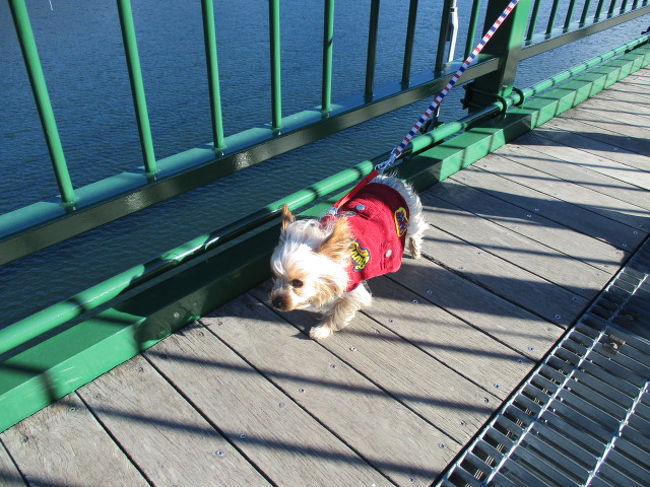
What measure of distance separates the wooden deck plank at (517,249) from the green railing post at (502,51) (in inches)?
49.2

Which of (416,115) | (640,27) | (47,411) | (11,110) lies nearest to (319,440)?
(47,411)

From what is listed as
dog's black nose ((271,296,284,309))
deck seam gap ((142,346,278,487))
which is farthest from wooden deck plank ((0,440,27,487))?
dog's black nose ((271,296,284,309))

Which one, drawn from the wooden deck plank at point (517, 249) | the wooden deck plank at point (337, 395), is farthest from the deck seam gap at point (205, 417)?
the wooden deck plank at point (517, 249)

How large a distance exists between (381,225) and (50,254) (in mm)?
3702

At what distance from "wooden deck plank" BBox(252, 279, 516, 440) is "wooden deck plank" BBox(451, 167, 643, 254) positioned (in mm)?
1158

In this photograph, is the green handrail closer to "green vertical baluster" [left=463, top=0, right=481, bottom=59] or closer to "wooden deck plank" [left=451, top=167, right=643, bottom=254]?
"wooden deck plank" [left=451, top=167, right=643, bottom=254]

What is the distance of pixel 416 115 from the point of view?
22.8 ft

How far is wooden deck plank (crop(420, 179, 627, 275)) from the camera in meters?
2.77

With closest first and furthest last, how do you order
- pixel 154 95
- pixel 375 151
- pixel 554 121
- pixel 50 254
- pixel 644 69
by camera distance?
pixel 554 121 → pixel 50 254 → pixel 644 69 → pixel 375 151 → pixel 154 95

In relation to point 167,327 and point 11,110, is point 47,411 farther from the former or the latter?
point 11,110

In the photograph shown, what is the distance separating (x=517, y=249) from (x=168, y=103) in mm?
5259

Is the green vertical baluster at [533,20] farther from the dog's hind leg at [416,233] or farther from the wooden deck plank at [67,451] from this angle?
the wooden deck plank at [67,451]

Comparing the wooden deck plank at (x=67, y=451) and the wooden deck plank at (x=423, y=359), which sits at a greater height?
the wooden deck plank at (x=423, y=359)

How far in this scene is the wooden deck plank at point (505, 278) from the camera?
2433mm
